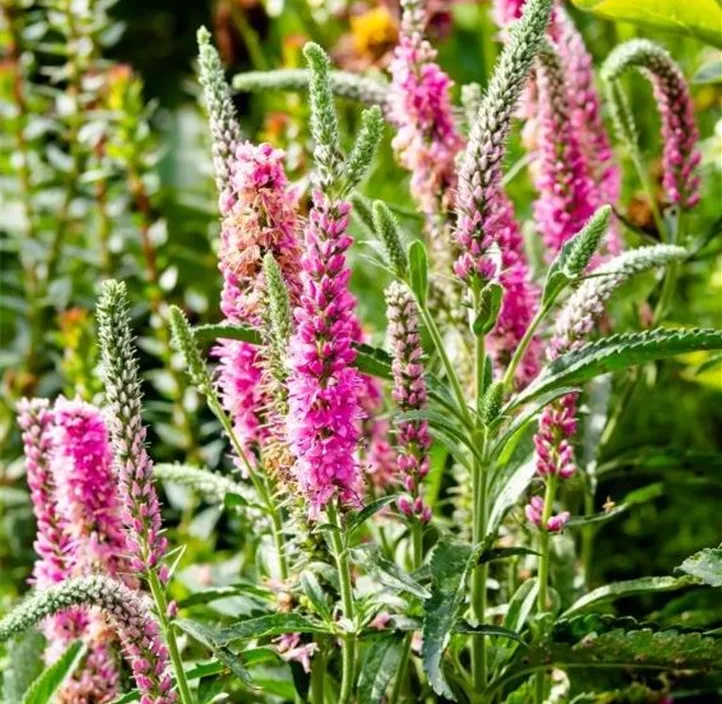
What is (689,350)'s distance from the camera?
1164 mm

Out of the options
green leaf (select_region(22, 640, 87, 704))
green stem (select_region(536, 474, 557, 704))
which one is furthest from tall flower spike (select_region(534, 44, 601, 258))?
green leaf (select_region(22, 640, 87, 704))

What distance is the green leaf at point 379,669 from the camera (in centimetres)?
121

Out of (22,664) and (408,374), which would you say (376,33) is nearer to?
(22,664)

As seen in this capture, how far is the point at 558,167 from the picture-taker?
151cm

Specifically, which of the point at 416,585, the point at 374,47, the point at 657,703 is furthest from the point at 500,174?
the point at 374,47

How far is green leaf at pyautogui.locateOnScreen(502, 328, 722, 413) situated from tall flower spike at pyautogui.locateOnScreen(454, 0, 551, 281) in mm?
102

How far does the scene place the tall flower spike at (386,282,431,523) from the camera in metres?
1.14

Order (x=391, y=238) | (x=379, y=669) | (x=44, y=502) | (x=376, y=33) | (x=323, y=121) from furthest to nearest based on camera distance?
(x=376, y=33) < (x=44, y=502) < (x=379, y=669) < (x=391, y=238) < (x=323, y=121)

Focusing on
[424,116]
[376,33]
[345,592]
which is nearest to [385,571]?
[345,592]

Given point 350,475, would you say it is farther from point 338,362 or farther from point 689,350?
point 689,350

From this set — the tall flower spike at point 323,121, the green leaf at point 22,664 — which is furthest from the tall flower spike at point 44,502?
the tall flower spike at point 323,121

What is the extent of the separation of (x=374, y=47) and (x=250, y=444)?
5.99 ft

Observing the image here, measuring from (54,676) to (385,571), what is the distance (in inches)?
14.9

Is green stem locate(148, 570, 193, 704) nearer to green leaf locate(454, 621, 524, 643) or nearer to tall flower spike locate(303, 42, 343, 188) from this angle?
green leaf locate(454, 621, 524, 643)
